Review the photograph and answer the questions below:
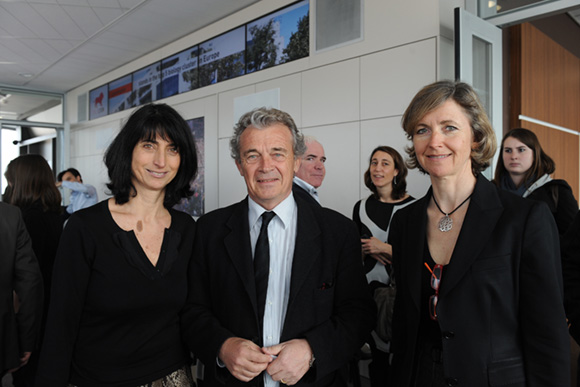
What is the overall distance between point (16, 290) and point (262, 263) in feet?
4.93

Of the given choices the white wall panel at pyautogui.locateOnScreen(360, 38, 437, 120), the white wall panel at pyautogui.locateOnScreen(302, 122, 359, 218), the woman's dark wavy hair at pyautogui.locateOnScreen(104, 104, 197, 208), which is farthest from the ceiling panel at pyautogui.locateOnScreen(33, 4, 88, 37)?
the woman's dark wavy hair at pyautogui.locateOnScreen(104, 104, 197, 208)

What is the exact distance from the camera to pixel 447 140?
1.40 metres

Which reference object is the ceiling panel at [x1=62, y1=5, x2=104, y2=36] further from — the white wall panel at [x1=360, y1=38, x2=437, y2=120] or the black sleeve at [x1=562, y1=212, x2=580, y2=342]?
the black sleeve at [x1=562, y1=212, x2=580, y2=342]

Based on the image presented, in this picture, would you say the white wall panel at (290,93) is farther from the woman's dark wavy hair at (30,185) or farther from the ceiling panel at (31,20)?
the ceiling panel at (31,20)

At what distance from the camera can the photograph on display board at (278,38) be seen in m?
5.32

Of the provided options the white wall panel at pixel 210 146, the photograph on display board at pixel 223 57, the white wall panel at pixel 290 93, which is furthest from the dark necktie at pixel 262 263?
the white wall panel at pixel 210 146

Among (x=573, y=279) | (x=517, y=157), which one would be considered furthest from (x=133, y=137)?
(x=517, y=157)

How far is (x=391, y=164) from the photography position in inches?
135

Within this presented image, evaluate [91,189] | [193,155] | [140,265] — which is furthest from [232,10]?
[140,265]

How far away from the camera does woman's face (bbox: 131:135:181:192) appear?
171cm

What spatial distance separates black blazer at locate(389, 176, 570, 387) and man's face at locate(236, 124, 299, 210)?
26.6 inches

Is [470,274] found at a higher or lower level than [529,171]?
lower

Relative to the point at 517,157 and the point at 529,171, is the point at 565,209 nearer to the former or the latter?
the point at 529,171

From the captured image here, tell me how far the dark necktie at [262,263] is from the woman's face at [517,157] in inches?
95.4
